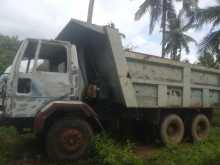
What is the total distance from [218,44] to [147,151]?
8.27 meters

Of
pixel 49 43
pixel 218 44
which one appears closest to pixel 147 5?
pixel 218 44

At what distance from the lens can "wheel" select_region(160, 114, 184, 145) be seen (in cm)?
686

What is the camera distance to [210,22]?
43.4 ft

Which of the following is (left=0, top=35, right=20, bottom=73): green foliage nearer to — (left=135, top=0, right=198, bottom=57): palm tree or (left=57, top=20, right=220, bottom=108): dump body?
(left=135, top=0, right=198, bottom=57): palm tree

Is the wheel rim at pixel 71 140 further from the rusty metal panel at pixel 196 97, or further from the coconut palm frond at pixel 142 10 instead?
the coconut palm frond at pixel 142 10

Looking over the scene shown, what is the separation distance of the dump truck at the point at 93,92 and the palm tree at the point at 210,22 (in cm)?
549

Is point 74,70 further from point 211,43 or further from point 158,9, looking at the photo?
point 158,9

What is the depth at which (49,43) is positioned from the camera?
5.43 meters

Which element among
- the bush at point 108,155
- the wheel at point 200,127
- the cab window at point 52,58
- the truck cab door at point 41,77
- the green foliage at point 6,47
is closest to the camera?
the bush at point 108,155

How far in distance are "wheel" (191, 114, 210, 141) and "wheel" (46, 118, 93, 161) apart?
11.5 feet

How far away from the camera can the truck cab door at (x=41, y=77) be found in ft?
16.6

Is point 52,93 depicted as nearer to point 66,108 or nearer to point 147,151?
point 66,108

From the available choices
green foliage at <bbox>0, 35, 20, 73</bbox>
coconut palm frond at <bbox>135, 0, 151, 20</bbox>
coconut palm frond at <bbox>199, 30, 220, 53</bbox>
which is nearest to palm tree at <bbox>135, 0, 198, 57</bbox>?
coconut palm frond at <bbox>135, 0, 151, 20</bbox>

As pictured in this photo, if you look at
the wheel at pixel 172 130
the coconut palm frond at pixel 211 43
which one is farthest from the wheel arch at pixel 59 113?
the coconut palm frond at pixel 211 43
